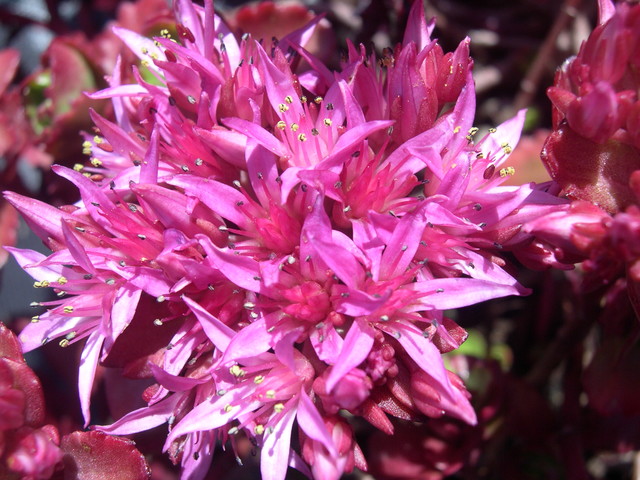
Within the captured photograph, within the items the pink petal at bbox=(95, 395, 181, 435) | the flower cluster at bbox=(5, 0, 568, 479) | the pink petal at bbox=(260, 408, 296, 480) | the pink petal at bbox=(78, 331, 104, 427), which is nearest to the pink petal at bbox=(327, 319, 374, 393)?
the flower cluster at bbox=(5, 0, 568, 479)

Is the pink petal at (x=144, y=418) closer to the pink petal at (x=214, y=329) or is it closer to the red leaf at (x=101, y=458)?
the red leaf at (x=101, y=458)

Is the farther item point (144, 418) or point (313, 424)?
point (144, 418)

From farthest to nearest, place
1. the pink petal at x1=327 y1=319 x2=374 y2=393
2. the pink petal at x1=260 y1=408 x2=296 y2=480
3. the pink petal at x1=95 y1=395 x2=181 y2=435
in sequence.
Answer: the pink petal at x1=95 y1=395 x2=181 y2=435
the pink petal at x1=260 y1=408 x2=296 y2=480
the pink petal at x1=327 y1=319 x2=374 y2=393

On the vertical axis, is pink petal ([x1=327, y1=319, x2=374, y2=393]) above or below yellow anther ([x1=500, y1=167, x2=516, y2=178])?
below

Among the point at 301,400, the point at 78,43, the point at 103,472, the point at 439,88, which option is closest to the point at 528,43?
the point at 439,88

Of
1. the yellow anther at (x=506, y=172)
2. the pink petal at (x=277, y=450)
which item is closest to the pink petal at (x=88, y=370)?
the pink petal at (x=277, y=450)

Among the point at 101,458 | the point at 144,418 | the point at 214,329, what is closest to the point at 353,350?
the point at 214,329

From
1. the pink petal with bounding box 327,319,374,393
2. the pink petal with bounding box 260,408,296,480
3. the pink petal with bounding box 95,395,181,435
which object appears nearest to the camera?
the pink petal with bounding box 327,319,374,393

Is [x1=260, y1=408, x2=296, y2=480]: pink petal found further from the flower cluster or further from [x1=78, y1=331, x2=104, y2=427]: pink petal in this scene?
[x1=78, y1=331, x2=104, y2=427]: pink petal

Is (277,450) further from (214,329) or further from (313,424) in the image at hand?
(214,329)
